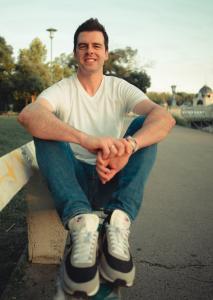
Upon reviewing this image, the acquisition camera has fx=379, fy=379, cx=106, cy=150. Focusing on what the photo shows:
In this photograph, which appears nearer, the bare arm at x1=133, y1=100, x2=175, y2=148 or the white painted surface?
the white painted surface

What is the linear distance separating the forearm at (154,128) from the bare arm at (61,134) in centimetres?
15

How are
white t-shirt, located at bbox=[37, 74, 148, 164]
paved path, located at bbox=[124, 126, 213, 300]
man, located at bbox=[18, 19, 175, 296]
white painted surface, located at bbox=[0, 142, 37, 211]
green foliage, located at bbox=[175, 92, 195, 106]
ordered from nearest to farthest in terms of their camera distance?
1. man, located at bbox=[18, 19, 175, 296]
2. white painted surface, located at bbox=[0, 142, 37, 211]
3. paved path, located at bbox=[124, 126, 213, 300]
4. white t-shirt, located at bbox=[37, 74, 148, 164]
5. green foliage, located at bbox=[175, 92, 195, 106]

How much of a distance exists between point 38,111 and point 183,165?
21.3ft

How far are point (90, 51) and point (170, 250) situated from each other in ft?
5.83

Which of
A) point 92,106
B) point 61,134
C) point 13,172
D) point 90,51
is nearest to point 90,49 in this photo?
point 90,51

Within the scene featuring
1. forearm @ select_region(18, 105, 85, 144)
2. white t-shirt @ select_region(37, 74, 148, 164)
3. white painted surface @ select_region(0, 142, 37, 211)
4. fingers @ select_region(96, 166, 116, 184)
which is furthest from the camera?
white t-shirt @ select_region(37, 74, 148, 164)

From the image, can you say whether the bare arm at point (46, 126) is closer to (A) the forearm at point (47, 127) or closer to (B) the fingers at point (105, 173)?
(A) the forearm at point (47, 127)

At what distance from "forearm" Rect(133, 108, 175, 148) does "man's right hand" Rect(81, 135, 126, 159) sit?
0.12 metres

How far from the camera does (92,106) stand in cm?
288

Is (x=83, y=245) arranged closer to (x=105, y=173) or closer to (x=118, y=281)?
(x=118, y=281)

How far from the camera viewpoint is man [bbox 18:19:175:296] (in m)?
1.84

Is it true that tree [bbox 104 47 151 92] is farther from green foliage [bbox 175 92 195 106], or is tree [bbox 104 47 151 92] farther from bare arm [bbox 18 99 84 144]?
green foliage [bbox 175 92 195 106]

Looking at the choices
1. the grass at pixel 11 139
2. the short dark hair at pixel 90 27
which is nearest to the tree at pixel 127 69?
the grass at pixel 11 139

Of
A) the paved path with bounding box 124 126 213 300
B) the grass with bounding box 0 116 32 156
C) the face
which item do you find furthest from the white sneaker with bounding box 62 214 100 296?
the grass with bounding box 0 116 32 156
